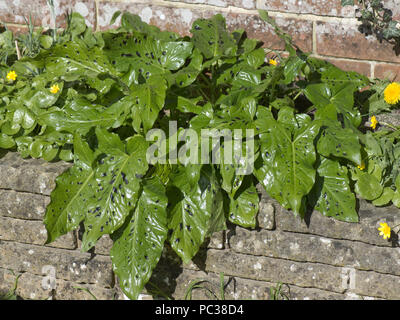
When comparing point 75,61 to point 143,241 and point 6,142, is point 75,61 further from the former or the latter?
point 143,241

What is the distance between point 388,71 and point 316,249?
925mm

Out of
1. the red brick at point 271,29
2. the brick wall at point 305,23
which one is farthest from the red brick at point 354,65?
the red brick at point 271,29

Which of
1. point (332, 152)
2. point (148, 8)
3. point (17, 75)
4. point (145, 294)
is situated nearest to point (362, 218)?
point (332, 152)

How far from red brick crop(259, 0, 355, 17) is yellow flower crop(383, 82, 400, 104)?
368mm

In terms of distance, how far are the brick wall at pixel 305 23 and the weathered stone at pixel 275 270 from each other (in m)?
0.96

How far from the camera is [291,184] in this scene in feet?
6.57

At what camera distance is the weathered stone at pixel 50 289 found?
235 cm

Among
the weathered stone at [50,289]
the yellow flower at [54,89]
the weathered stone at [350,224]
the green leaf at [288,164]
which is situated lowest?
the weathered stone at [50,289]

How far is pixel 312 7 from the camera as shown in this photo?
2469 mm

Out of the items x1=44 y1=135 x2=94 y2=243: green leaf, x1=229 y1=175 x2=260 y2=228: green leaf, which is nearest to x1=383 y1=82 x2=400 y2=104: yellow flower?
x1=229 y1=175 x2=260 y2=228: green leaf

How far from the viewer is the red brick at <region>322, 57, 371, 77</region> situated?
251 cm

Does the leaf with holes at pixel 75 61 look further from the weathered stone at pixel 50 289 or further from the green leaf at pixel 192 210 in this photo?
the weathered stone at pixel 50 289

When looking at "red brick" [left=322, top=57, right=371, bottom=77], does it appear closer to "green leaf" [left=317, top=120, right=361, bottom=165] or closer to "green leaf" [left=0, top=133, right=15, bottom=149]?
"green leaf" [left=317, top=120, right=361, bottom=165]

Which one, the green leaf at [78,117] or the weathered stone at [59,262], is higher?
the green leaf at [78,117]
